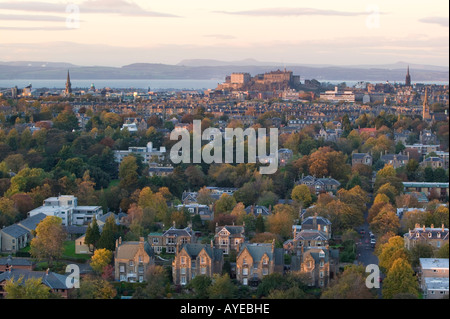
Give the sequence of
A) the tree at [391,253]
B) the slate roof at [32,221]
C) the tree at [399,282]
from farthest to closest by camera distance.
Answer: the slate roof at [32,221], the tree at [391,253], the tree at [399,282]

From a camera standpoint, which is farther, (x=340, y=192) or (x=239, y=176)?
(x=239, y=176)

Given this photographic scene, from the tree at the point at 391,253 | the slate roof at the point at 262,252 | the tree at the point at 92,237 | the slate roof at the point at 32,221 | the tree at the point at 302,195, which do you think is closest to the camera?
the tree at the point at 391,253

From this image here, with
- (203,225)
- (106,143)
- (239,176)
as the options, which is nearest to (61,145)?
(106,143)

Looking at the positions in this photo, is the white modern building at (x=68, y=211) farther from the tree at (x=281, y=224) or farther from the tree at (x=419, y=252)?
the tree at (x=419, y=252)

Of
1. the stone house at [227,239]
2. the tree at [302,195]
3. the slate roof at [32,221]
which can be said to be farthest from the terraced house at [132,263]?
the tree at [302,195]
